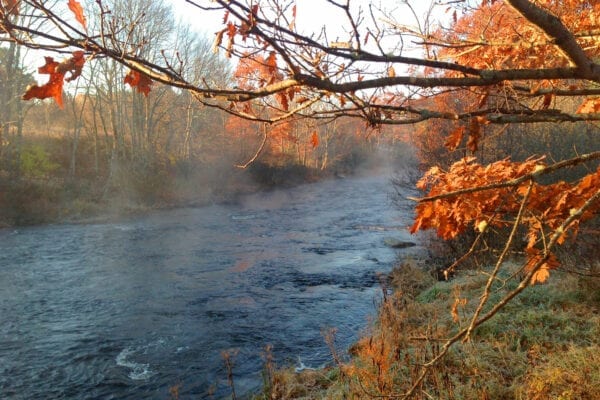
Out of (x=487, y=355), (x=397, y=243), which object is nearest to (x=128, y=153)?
(x=397, y=243)

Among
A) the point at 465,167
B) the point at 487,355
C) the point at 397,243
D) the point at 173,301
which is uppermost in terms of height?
the point at 465,167

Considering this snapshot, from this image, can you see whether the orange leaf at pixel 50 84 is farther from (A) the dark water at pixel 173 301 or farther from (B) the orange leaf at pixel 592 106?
(A) the dark water at pixel 173 301

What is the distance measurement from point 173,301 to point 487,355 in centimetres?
709

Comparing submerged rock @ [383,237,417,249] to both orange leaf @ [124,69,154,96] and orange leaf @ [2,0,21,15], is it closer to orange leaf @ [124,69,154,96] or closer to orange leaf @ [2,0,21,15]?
orange leaf @ [124,69,154,96]

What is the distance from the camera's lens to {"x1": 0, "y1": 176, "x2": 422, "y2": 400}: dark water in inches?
280

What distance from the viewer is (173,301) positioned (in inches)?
407

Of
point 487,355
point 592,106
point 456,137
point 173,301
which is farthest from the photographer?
point 173,301

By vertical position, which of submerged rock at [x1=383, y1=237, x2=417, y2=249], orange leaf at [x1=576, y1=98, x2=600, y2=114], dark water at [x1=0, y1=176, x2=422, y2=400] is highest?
orange leaf at [x1=576, y1=98, x2=600, y2=114]

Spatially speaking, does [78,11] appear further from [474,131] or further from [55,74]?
[474,131]

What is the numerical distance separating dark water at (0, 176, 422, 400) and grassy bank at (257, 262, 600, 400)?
1157 mm

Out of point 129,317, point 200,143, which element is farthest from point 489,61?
point 200,143

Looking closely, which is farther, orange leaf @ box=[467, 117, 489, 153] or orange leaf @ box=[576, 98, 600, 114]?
orange leaf @ box=[576, 98, 600, 114]

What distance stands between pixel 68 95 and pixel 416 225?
32.5 meters

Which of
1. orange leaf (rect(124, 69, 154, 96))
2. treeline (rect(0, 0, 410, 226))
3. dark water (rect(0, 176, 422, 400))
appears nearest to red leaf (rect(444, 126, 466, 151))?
orange leaf (rect(124, 69, 154, 96))
